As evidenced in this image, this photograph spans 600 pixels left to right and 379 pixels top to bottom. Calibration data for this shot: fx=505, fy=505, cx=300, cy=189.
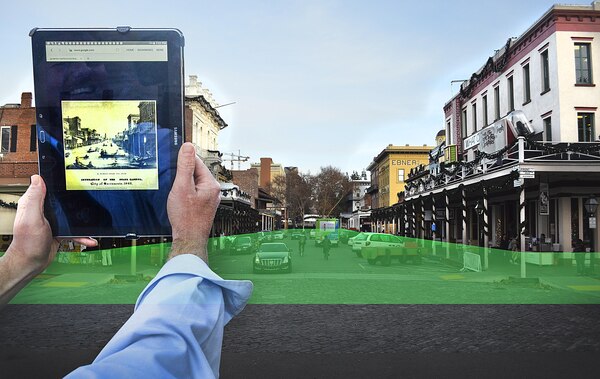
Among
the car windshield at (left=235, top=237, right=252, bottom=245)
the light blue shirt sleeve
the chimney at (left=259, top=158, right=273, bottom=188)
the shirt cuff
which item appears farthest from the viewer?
the car windshield at (left=235, top=237, right=252, bottom=245)

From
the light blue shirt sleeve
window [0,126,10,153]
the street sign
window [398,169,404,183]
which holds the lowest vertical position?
the light blue shirt sleeve

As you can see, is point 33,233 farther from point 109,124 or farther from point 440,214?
point 440,214

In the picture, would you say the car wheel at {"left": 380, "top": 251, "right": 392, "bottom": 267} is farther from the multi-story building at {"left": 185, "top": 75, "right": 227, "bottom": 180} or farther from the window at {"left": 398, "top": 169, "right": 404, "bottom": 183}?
the multi-story building at {"left": 185, "top": 75, "right": 227, "bottom": 180}

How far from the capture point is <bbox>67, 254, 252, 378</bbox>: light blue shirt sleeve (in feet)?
2.26

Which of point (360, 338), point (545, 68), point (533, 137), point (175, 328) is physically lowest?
point (360, 338)

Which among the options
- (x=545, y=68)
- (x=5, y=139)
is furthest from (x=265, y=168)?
(x=545, y=68)

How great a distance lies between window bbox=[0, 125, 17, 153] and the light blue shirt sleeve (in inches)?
50.7

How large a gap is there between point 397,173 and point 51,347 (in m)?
5.51

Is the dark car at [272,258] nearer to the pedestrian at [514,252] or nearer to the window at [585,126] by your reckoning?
the window at [585,126]

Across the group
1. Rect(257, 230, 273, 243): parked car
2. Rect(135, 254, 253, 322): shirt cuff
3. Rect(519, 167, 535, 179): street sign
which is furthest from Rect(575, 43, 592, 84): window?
Rect(519, 167, 535, 179): street sign

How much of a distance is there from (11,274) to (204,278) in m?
0.54

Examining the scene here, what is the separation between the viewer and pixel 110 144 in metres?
0.97

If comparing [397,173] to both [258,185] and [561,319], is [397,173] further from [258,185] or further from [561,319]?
[561,319]

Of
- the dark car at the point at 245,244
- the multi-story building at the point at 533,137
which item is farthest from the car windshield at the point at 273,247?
the multi-story building at the point at 533,137
